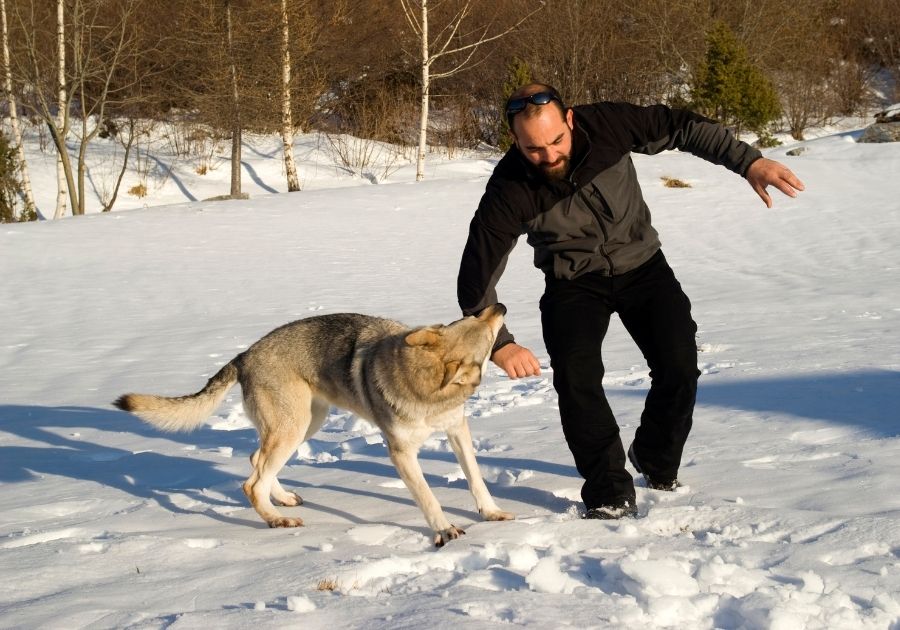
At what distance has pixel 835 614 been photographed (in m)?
2.96

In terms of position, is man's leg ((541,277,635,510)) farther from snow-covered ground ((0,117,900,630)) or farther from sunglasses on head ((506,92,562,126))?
sunglasses on head ((506,92,562,126))

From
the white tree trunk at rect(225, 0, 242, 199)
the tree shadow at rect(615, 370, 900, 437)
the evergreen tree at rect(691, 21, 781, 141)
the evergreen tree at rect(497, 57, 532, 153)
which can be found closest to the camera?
the tree shadow at rect(615, 370, 900, 437)

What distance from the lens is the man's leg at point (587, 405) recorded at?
4.39 meters

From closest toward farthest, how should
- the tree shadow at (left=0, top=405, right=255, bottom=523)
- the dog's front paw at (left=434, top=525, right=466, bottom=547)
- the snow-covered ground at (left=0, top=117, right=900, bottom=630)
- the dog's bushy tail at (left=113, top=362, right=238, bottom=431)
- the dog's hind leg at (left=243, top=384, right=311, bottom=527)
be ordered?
1. the snow-covered ground at (left=0, top=117, right=900, bottom=630)
2. the dog's front paw at (left=434, top=525, right=466, bottom=547)
3. the dog's hind leg at (left=243, top=384, right=311, bottom=527)
4. the dog's bushy tail at (left=113, top=362, right=238, bottom=431)
5. the tree shadow at (left=0, top=405, right=255, bottom=523)

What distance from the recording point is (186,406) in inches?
200

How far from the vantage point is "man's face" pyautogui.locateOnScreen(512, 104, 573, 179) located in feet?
14.1

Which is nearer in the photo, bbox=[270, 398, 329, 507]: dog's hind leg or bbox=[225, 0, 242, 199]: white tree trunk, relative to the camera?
bbox=[270, 398, 329, 507]: dog's hind leg

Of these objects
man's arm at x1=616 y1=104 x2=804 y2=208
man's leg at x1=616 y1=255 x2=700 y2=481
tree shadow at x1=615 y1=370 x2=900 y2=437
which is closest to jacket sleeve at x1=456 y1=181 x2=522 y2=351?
man's leg at x1=616 y1=255 x2=700 y2=481

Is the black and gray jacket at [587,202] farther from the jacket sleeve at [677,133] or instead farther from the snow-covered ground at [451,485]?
the snow-covered ground at [451,485]

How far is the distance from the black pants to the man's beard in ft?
1.78

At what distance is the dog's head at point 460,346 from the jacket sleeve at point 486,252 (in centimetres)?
16

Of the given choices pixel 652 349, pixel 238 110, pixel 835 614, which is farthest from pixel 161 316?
pixel 238 110

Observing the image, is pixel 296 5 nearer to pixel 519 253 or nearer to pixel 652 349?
pixel 519 253

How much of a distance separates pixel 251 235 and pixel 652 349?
52.4 feet
